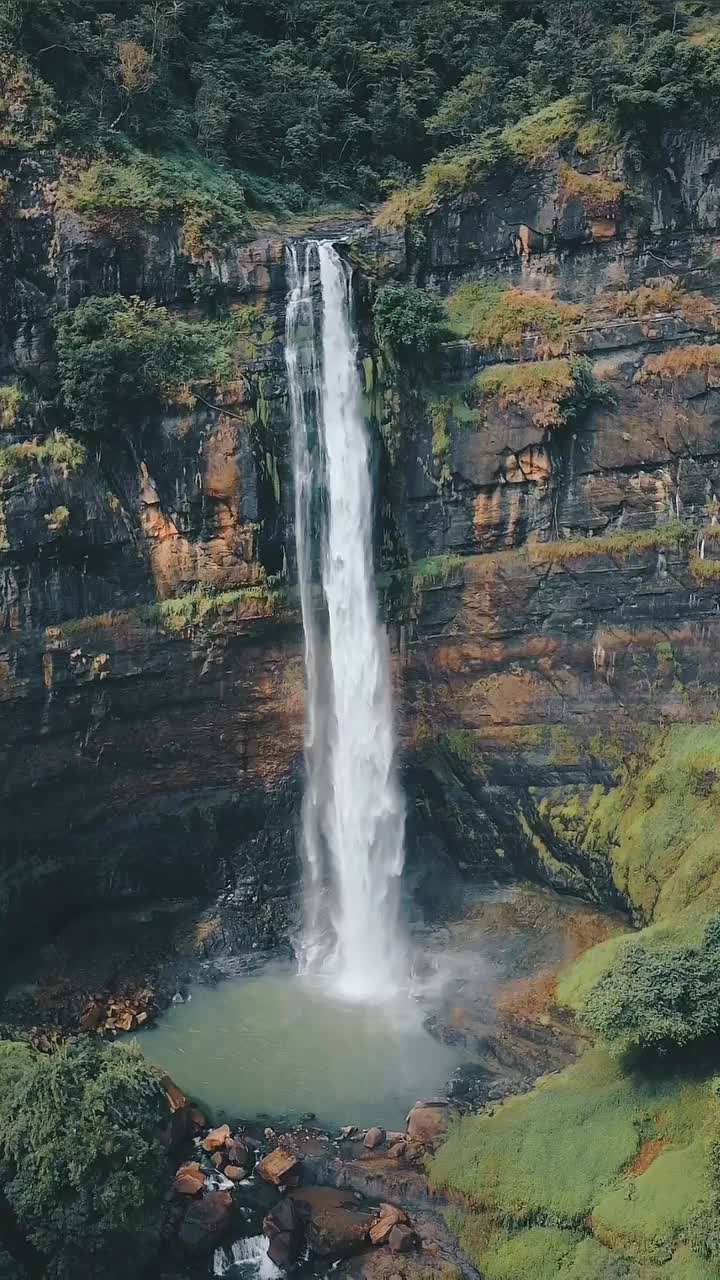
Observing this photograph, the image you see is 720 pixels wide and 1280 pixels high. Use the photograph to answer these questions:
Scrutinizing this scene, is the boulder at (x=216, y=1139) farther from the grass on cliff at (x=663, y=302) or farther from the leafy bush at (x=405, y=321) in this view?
the grass on cliff at (x=663, y=302)

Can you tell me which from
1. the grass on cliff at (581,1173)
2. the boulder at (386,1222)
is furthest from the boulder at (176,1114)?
the grass on cliff at (581,1173)

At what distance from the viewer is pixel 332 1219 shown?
1619cm

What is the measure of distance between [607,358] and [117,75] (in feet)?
41.9

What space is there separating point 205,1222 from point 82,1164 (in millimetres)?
2432

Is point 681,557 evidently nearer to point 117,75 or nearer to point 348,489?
point 348,489

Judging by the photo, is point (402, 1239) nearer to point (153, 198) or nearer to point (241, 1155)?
point (241, 1155)

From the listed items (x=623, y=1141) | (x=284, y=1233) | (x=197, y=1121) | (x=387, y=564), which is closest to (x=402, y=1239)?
(x=284, y=1233)

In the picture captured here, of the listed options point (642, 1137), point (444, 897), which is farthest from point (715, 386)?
point (642, 1137)

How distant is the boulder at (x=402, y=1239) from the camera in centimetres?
1573

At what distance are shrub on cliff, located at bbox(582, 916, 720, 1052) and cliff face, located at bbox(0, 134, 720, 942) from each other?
6213 mm

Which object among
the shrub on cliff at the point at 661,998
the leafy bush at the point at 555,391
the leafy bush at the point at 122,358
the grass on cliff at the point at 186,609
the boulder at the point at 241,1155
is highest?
the leafy bush at the point at 122,358

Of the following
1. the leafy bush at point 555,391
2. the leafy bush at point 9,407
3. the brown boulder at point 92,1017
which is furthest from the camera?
the leafy bush at point 555,391

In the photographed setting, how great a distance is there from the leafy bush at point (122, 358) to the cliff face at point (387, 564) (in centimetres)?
54

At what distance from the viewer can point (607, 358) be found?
2420 centimetres
